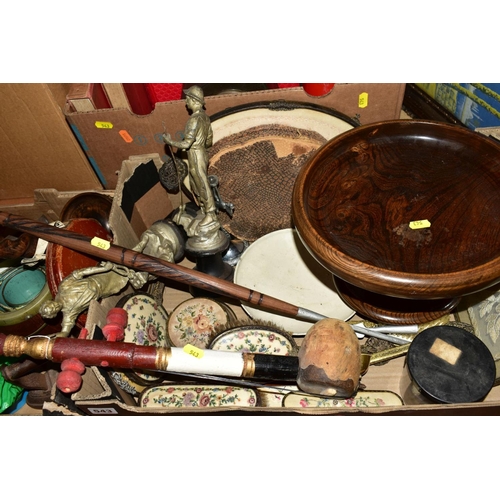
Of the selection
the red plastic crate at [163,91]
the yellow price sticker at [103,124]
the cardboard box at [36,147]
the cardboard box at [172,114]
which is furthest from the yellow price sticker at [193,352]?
the red plastic crate at [163,91]

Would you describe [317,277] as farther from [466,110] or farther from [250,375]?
[466,110]

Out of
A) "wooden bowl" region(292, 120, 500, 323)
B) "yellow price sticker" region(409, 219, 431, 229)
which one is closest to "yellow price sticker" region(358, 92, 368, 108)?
"wooden bowl" region(292, 120, 500, 323)

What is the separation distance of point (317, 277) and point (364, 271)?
596 millimetres

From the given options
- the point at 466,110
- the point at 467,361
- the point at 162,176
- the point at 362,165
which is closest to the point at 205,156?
the point at 162,176

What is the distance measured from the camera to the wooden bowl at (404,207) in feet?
3.10

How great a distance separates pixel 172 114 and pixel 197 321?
70cm

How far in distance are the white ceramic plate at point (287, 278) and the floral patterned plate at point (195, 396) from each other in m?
0.25

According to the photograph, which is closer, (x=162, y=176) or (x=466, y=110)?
(x=162, y=176)

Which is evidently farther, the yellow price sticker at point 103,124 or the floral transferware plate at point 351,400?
the yellow price sticker at point 103,124

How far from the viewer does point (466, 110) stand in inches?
73.7

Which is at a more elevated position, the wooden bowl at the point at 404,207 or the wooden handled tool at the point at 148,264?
the wooden bowl at the point at 404,207

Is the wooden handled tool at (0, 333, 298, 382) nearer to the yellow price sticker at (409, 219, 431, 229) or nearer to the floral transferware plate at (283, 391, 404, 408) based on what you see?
the floral transferware plate at (283, 391, 404, 408)

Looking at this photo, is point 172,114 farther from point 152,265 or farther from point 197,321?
point 197,321

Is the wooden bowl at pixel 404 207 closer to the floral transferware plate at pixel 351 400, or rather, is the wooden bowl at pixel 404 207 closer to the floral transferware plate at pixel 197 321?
the floral transferware plate at pixel 351 400
